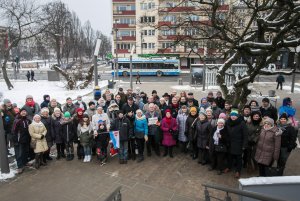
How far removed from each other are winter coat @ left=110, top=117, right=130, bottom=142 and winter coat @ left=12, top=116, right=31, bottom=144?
7.70ft

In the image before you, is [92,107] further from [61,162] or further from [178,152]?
[178,152]

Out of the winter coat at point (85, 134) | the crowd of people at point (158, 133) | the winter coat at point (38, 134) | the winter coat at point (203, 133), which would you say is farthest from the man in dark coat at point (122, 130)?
the winter coat at point (203, 133)

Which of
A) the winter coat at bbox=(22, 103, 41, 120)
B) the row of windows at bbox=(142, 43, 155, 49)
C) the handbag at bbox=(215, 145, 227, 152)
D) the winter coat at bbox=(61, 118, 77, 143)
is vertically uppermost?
the row of windows at bbox=(142, 43, 155, 49)

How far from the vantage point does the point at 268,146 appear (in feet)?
19.9

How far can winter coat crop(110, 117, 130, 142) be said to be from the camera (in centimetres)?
758

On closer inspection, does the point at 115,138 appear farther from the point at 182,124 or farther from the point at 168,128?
the point at 182,124

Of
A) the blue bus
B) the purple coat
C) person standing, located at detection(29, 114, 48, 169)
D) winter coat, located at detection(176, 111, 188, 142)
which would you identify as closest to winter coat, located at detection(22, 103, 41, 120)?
person standing, located at detection(29, 114, 48, 169)

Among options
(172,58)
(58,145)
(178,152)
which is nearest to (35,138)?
(58,145)

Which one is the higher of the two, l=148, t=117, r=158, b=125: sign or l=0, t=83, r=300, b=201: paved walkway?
l=148, t=117, r=158, b=125: sign

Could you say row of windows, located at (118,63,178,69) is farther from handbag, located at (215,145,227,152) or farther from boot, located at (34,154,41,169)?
handbag, located at (215,145,227,152)

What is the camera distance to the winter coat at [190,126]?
765cm

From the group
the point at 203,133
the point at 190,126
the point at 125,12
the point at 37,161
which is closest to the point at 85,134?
the point at 37,161

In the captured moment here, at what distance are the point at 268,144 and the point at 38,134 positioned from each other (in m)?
5.91

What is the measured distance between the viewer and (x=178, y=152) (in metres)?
8.50
